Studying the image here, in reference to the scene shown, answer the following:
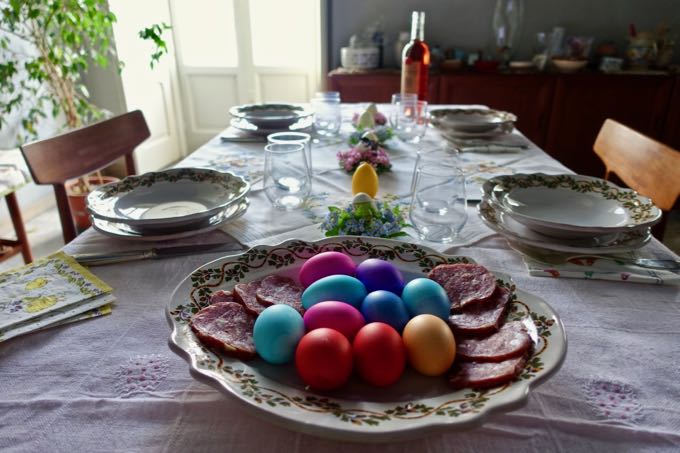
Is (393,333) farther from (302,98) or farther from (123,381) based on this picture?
(302,98)

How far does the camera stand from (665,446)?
435mm

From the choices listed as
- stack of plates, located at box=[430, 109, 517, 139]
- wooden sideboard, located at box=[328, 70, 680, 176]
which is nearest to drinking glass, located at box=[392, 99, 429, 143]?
stack of plates, located at box=[430, 109, 517, 139]

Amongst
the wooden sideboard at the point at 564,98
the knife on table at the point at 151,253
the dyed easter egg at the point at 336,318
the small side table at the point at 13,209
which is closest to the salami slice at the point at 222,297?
the dyed easter egg at the point at 336,318

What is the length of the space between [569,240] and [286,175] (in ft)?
1.75

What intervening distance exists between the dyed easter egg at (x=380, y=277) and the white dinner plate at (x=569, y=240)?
29 centimetres

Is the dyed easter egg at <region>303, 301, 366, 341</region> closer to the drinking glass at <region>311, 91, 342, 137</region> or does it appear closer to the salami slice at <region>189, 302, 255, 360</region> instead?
the salami slice at <region>189, 302, 255, 360</region>

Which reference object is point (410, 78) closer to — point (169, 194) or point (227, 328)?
point (169, 194)

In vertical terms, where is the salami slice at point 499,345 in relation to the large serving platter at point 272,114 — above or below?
below

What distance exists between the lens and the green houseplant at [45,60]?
2.19 meters

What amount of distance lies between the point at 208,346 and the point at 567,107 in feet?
8.96

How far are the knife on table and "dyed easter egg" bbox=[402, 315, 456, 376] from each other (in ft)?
1.28

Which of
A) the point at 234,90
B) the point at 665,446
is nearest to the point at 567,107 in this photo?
the point at 234,90

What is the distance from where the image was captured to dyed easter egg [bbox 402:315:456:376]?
465 millimetres

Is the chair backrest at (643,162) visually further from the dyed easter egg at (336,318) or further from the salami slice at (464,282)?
the dyed easter egg at (336,318)
